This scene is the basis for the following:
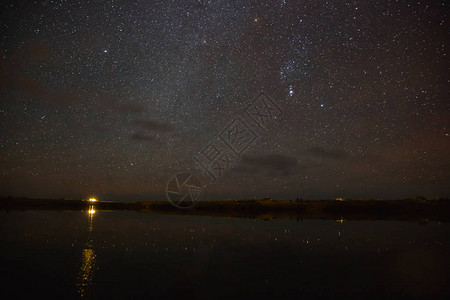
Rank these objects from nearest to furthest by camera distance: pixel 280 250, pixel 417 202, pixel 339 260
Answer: pixel 339 260 → pixel 280 250 → pixel 417 202

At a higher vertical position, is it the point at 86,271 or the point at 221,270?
the point at 86,271

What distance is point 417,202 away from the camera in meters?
57.6

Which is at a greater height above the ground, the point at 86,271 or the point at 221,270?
the point at 86,271

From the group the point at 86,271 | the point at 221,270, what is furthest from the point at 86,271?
the point at 221,270

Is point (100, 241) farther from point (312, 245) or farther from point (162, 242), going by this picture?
point (312, 245)

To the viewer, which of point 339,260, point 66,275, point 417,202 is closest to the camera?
point 66,275

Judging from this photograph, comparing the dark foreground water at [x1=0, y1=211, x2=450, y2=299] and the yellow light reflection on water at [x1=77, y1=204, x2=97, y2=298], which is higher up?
the yellow light reflection on water at [x1=77, y1=204, x2=97, y2=298]

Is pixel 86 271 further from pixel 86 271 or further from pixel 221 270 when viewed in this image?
pixel 221 270

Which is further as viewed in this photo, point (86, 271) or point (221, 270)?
point (221, 270)

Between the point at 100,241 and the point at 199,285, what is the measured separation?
9.06 metres

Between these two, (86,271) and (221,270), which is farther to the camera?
(221,270)

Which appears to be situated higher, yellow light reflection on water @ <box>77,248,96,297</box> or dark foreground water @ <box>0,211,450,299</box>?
yellow light reflection on water @ <box>77,248,96,297</box>

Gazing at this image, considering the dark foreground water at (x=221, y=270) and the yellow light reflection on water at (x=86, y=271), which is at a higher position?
the yellow light reflection on water at (x=86, y=271)

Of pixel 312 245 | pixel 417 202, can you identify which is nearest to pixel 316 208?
pixel 417 202
